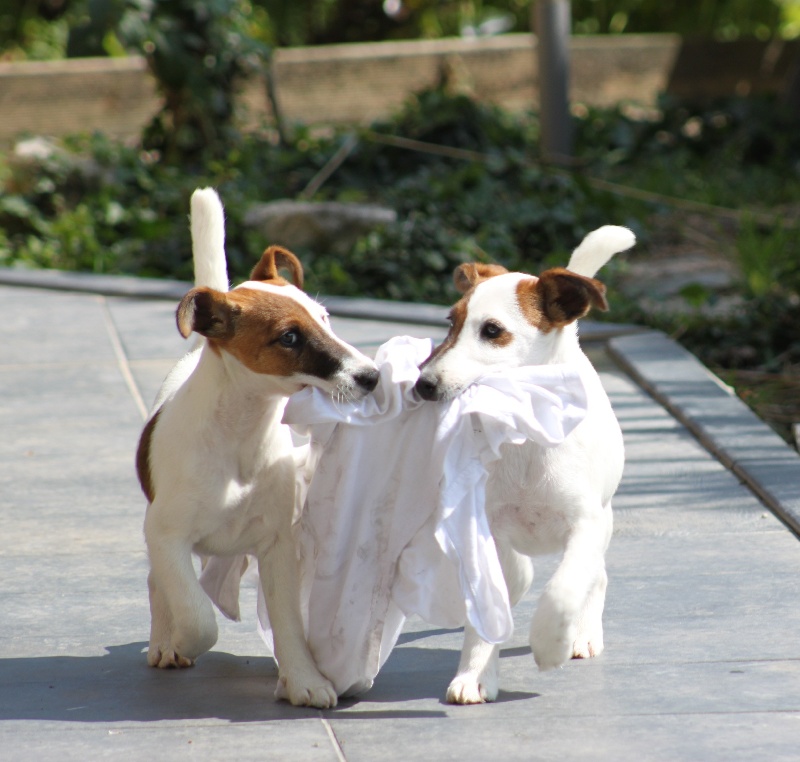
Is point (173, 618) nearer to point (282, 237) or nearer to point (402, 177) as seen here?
point (282, 237)

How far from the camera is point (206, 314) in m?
3.36

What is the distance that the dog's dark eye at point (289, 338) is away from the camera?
3.33 meters

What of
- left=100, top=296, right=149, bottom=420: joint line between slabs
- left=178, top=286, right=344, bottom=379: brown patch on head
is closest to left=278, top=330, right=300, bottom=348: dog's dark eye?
left=178, top=286, right=344, bottom=379: brown patch on head

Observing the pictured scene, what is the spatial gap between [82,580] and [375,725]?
1.47 metres

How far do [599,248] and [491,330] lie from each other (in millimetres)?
485

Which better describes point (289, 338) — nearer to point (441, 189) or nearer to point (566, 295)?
point (566, 295)

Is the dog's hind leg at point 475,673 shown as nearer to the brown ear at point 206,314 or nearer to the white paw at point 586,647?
the white paw at point 586,647

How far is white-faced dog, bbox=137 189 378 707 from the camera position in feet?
11.0

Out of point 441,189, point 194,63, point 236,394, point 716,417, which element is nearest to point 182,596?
point 236,394

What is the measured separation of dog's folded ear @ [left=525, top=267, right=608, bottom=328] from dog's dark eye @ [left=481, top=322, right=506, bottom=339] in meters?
0.12

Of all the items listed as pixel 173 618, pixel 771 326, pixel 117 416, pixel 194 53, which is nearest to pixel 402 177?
pixel 194 53

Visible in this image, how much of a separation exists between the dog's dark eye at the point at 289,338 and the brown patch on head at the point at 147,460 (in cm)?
54

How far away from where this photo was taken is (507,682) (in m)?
3.57

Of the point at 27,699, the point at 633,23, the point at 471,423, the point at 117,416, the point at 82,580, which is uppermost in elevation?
the point at 471,423
